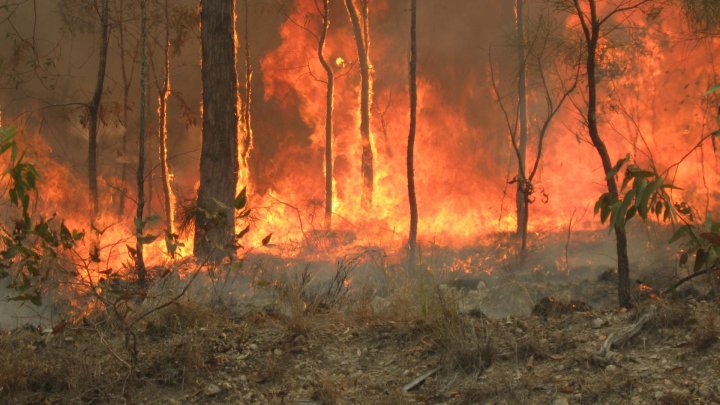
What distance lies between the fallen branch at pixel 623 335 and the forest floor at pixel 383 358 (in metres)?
0.03

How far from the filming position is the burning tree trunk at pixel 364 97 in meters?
19.3

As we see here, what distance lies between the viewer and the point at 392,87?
85.2 feet

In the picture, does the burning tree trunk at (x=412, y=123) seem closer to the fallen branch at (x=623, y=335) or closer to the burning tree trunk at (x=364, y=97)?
the burning tree trunk at (x=364, y=97)

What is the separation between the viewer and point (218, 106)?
11188mm

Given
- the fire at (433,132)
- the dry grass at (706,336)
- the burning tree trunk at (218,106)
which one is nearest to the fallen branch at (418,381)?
the dry grass at (706,336)

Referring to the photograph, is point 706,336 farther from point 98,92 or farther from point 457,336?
point 98,92

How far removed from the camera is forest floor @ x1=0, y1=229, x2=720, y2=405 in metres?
4.58

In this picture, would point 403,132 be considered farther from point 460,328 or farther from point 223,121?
point 460,328

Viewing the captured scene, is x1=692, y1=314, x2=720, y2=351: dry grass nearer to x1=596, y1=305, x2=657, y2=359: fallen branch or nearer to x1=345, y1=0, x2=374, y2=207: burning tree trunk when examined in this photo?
x1=596, y1=305, x2=657, y2=359: fallen branch

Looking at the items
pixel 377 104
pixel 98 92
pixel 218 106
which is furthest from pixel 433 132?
pixel 218 106

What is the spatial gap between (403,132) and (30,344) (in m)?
20.1

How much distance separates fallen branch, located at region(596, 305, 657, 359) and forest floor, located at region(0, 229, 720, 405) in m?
0.02

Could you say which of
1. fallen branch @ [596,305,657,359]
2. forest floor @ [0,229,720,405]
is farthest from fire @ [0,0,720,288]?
fallen branch @ [596,305,657,359]

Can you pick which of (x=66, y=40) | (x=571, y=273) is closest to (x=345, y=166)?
(x=66, y=40)
